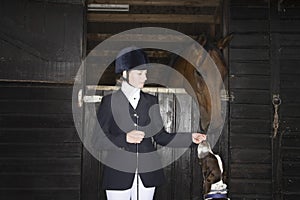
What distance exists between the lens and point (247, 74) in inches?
134

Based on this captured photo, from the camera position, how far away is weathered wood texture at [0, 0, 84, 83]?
2.97 metres

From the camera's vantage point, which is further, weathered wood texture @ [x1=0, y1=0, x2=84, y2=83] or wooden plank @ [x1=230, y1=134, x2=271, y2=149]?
wooden plank @ [x1=230, y1=134, x2=271, y2=149]

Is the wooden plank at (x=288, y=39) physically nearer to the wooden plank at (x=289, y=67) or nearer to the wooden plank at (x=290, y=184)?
the wooden plank at (x=289, y=67)

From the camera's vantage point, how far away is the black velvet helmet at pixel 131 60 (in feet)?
7.27

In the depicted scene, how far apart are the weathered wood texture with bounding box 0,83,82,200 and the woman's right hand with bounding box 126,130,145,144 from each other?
1281mm

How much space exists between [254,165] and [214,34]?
1.36 metres

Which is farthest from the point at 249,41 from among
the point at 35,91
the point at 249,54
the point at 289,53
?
the point at 35,91

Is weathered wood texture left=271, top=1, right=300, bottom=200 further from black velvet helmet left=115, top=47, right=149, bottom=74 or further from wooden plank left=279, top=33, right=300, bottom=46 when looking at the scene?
black velvet helmet left=115, top=47, right=149, bottom=74

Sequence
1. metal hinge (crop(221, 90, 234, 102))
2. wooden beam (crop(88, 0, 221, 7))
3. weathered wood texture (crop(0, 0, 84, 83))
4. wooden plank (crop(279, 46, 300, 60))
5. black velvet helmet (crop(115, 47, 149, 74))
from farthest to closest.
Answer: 1. wooden beam (crop(88, 0, 221, 7))
2. wooden plank (crop(279, 46, 300, 60))
3. metal hinge (crop(221, 90, 234, 102))
4. weathered wood texture (crop(0, 0, 84, 83))
5. black velvet helmet (crop(115, 47, 149, 74))

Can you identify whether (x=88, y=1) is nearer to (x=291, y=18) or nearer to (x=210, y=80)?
(x=210, y=80)

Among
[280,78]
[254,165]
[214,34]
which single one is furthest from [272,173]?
[214,34]

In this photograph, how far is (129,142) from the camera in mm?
2141

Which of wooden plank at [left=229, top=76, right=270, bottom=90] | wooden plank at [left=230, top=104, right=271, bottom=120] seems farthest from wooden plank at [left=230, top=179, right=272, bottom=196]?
wooden plank at [left=229, top=76, right=270, bottom=90]

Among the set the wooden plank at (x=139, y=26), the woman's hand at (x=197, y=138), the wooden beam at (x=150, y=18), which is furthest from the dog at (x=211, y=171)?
the wooden plank at (x=139, y=26)
